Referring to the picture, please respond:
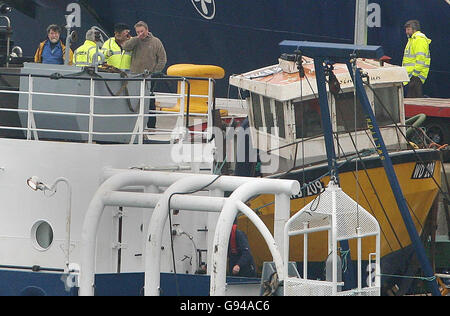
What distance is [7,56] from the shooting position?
15508 mm

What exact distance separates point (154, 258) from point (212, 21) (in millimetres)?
14224

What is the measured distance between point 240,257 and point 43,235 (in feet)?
9.14

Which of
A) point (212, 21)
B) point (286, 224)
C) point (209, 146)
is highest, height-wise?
point (212, 21)

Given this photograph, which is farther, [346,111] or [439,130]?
[439,130]

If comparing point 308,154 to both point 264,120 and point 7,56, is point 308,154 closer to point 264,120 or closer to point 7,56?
point 264,120

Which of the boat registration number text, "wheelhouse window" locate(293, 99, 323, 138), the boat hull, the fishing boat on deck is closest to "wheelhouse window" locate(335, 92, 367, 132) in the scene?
the fishing boat on deck

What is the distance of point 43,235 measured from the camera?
44.5 feet

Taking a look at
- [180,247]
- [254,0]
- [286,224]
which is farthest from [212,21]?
[286,224]

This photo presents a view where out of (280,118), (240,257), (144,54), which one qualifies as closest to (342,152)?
(280,118)

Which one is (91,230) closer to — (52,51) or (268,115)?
(52,51)

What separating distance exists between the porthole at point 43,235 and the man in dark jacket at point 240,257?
2.49 metres

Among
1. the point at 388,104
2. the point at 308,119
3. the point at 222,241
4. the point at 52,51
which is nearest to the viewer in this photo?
the point at 222,241
